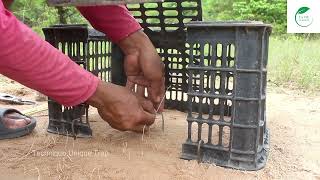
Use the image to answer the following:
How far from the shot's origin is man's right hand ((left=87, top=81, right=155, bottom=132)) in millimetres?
1604

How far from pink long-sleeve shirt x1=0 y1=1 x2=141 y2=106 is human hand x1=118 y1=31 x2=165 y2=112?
21.8 inches

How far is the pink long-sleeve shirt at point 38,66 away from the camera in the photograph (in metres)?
1.35

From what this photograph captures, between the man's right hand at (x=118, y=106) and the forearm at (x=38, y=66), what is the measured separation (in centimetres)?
5

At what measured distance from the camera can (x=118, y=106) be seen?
1.65 metres

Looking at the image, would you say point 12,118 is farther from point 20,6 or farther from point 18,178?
point 20,6

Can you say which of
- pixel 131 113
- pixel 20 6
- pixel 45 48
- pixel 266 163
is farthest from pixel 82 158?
pixel 20 6

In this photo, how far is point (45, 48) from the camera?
142 centimetres

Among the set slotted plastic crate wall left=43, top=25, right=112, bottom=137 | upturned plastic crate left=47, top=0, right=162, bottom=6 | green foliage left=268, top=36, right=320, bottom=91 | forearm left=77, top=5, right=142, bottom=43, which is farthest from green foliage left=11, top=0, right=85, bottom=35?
upturned plastic crate left=47, top=0, right=162, bottom=6

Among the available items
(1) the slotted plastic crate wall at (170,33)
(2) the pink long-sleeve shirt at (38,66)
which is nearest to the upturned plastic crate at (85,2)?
(2) the pink long-sleeve shirt at (38,66)

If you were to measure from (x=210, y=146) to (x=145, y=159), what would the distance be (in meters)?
0.28

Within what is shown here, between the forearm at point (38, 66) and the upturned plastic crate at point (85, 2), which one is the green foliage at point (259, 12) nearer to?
the upturned plastic crate at point (85, 2)

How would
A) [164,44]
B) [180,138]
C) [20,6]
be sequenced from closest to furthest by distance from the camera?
[180,138], [164,44], [20,6]

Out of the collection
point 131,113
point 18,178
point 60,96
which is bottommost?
point 18,178

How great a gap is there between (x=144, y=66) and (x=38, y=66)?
74cm
